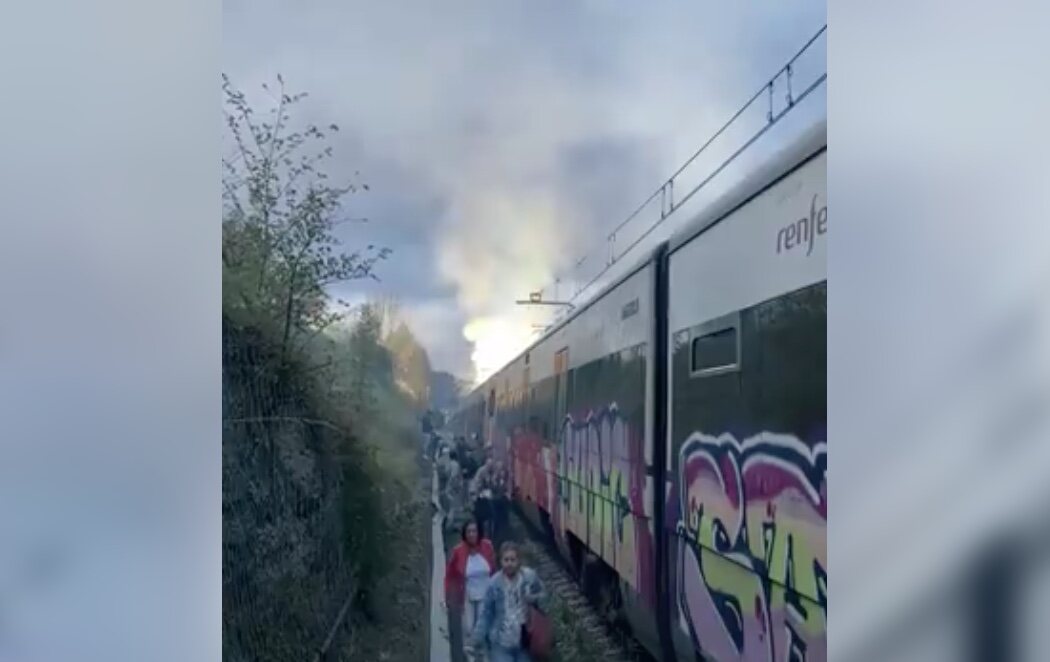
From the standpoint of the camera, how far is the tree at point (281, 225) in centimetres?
127

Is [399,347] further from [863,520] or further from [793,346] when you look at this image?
[863,520]

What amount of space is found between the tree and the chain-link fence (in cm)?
6

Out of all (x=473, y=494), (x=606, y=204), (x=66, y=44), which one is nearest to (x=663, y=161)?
(x=606, y=204)

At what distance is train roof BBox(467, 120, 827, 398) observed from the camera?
1240mm

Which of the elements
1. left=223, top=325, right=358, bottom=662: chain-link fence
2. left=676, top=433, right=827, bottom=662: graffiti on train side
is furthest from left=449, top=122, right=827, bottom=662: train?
left=223, top=325, right=358, bottom=662: chain-link fence

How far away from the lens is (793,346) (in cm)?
121

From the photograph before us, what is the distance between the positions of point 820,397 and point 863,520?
179 millimetres

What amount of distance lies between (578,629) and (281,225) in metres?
0.72

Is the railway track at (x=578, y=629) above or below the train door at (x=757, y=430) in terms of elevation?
below

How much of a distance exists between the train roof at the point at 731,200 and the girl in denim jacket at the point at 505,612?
0.28 meters

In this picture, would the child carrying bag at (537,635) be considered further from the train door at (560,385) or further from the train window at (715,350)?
the train window at (715,350)

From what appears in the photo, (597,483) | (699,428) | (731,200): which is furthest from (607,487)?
(731,200)

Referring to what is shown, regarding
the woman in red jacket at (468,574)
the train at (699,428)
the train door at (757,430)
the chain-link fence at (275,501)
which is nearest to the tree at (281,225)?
the chain-link fence at (275,501)

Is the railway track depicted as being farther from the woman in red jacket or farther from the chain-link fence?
the chain-link fence
